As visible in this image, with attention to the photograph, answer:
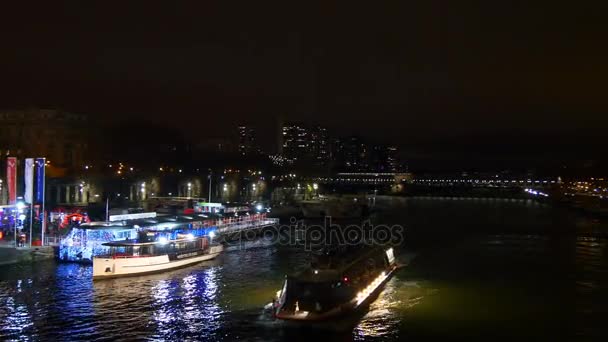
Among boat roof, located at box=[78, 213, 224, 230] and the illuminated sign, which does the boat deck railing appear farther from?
the illuminated sign

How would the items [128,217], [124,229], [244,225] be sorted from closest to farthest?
1. [124,229]
2. [128,217]
3. [244,225]

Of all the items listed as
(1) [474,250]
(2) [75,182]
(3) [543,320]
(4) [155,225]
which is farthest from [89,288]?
(2) [75,182]

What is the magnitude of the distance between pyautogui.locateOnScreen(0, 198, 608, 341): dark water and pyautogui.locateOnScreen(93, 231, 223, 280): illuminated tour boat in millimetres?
926

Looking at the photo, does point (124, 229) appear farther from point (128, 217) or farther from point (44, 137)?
point (44, 137)

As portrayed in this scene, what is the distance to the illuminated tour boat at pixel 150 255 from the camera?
36156 mm

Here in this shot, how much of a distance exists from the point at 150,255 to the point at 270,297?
35.6 feet

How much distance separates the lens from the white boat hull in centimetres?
3584

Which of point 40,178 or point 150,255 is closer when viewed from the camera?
point 150,255

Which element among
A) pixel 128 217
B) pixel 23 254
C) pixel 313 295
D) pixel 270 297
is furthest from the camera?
pixel 128 217

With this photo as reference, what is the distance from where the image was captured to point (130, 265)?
121ft

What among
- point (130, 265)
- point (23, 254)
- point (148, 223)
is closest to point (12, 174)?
point (23, 254)

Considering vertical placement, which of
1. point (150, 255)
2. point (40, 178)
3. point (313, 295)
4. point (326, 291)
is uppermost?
point (40, 178)

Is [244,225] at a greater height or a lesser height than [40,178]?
lesser

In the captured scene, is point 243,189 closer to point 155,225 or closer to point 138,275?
point 155,225
